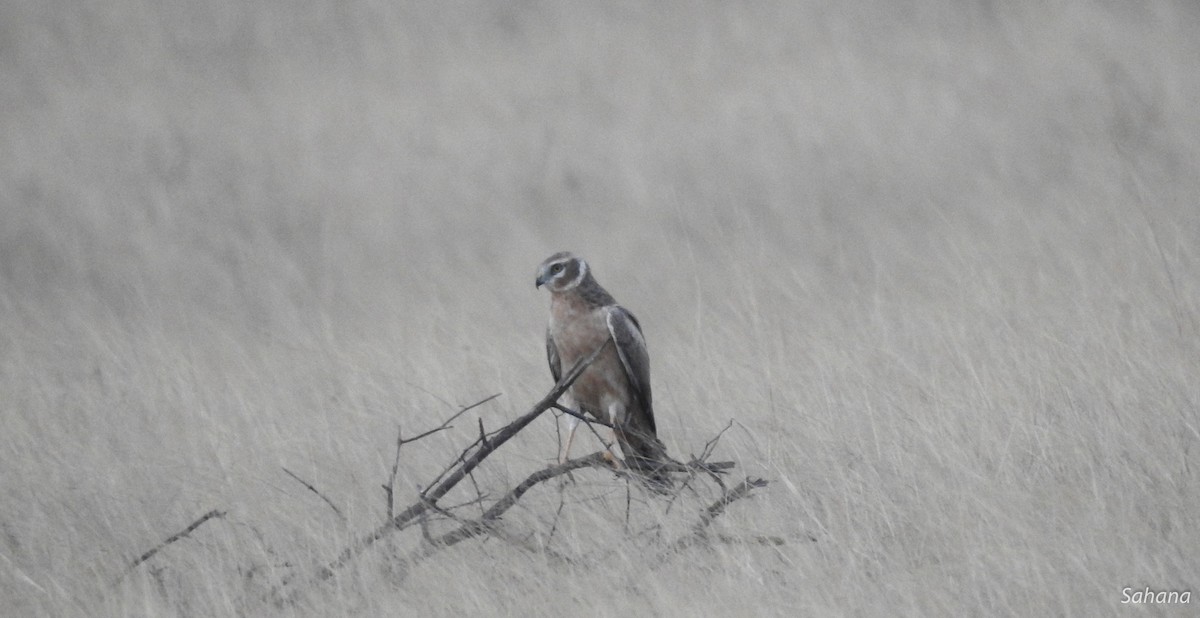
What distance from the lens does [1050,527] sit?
10.9ft

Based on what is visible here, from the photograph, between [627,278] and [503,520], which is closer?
[503,520]

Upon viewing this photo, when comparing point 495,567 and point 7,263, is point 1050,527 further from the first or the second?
point 7,263

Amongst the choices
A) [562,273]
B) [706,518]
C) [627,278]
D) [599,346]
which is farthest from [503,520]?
[627,278]

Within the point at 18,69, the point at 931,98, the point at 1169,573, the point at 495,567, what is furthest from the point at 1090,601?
the point at 18,69

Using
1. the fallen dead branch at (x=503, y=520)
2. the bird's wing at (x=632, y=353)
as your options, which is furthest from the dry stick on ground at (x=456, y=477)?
the bird's wing at (x=632, y=353)

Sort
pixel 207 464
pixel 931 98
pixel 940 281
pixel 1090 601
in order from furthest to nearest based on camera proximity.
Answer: pixel 931 98
pixel 940 281
pixel 207 464
pixel 1090 601

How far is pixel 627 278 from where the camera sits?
1052 centimetres

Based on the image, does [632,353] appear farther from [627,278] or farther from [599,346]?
[627,278]

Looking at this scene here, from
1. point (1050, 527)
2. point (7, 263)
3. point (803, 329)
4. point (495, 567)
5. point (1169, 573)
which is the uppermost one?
point (7, 263)

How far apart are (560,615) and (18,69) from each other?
16.7 m

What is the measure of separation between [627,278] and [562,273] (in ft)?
17.8

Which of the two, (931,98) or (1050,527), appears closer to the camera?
(1050,527)

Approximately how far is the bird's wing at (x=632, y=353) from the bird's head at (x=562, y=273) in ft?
0.73

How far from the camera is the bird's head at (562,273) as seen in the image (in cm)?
512
